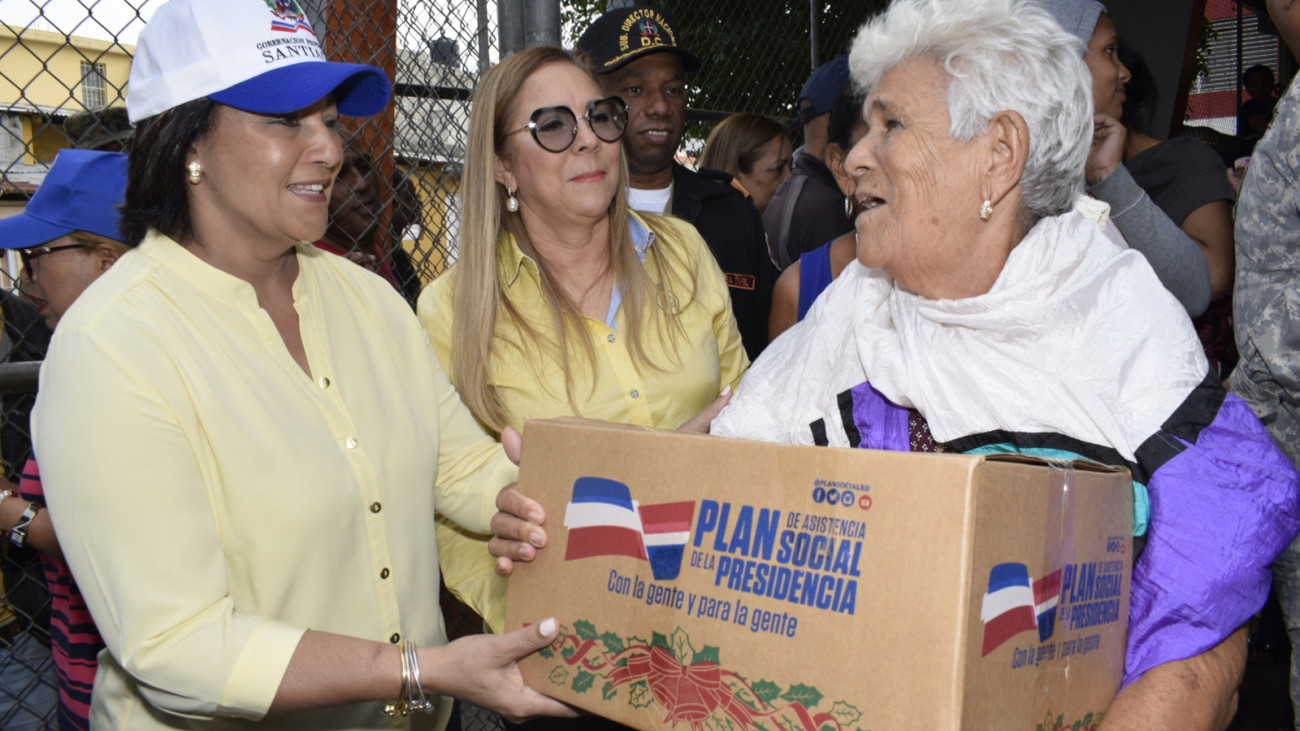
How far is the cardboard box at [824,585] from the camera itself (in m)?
1.09

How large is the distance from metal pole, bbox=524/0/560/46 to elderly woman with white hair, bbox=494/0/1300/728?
1.31 metres

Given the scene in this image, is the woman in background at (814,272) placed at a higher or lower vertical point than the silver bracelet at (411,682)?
higher

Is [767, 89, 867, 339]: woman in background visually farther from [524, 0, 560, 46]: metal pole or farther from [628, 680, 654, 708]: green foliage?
[628, 680, 654, 708]: green foliage

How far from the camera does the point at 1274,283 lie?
231 cm

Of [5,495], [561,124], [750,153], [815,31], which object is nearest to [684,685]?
[561,124]

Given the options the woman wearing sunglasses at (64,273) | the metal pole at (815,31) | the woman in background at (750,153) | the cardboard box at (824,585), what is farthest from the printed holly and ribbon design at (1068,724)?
the metal pole at (815,31)

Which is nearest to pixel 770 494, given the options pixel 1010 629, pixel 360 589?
pixel 1010 629

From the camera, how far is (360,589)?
170 cm

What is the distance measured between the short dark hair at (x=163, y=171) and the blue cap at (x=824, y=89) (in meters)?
2.90

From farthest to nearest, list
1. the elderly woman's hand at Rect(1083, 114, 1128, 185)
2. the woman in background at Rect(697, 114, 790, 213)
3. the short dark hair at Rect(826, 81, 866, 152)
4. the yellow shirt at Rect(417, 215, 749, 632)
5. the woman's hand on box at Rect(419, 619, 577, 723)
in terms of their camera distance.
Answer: the woman in background at Rect(697, 114, 790, 213), the short dark hair at Rect(826, 81, 866, 152), the elderly woman's hand at Rect(1083, 114, 1128, 185), the yellow shirt at Rect(417, 215, 749, 632), the woman's hand on box at Rect(419, 619, 577, 723)

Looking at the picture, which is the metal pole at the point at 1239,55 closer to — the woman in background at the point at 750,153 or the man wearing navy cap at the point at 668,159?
the woman in background at the point at 750,153

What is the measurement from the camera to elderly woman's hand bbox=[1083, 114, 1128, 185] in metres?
2.60

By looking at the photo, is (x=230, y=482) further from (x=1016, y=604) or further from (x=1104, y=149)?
(x=1104, y=149)

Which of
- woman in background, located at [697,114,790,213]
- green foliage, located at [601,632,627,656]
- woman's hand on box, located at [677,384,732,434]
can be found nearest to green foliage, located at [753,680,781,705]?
green foliage, located at [601,632,627,656]
